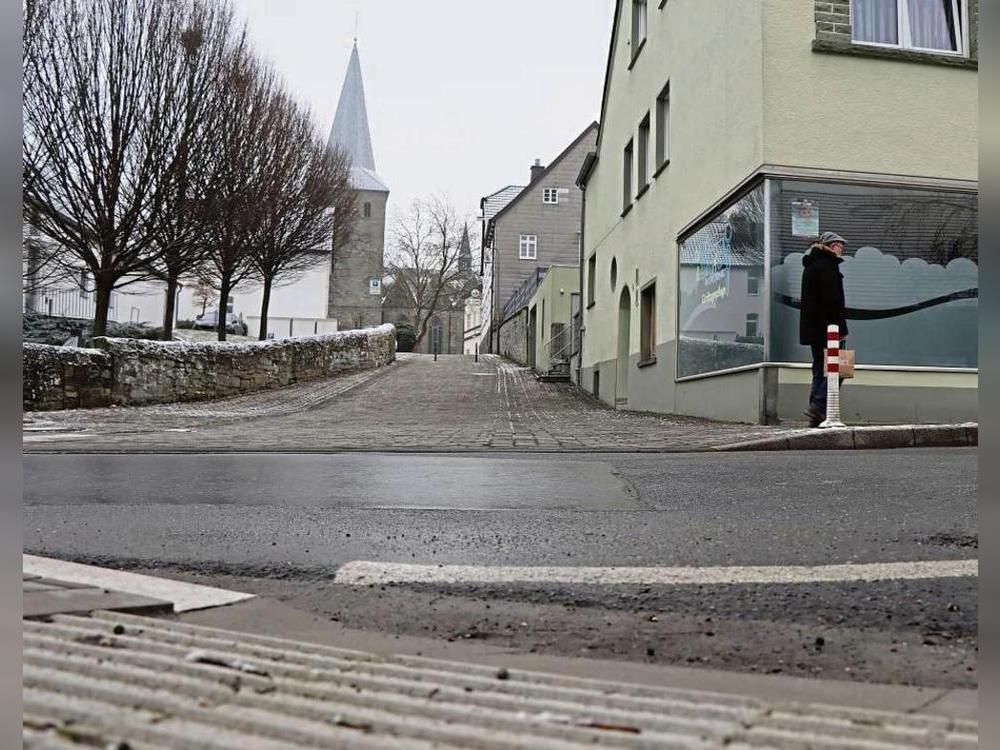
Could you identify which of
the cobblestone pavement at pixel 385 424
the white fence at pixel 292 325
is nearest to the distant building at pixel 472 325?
the white fence at pixel 292 325

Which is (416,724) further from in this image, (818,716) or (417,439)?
(417,439)

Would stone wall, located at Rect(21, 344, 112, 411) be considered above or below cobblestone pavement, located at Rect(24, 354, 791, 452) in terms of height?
above

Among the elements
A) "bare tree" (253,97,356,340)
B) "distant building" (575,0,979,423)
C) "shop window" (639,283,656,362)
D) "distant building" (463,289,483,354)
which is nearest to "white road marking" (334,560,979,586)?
"distant building" (575,0,979,423)

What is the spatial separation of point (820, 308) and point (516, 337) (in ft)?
102

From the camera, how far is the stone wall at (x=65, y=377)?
16.0 metres

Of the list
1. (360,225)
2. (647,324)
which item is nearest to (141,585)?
(647,324)

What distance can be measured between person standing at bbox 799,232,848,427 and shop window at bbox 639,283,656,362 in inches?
250

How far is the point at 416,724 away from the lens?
1.61 meters

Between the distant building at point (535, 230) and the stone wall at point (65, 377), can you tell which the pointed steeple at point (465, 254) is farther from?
the stone wall at point (65, 377)

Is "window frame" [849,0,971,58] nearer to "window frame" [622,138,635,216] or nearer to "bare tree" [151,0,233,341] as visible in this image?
"window frame" [622,138,635,216]

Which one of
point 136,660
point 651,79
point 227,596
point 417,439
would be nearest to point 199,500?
point 227,596

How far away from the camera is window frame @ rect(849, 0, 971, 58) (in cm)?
1170

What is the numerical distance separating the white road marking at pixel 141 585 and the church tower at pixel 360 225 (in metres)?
63.9

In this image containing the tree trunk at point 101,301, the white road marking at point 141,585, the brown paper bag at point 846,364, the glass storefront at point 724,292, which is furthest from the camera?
the tree trunk at point 101,301
